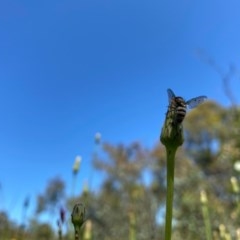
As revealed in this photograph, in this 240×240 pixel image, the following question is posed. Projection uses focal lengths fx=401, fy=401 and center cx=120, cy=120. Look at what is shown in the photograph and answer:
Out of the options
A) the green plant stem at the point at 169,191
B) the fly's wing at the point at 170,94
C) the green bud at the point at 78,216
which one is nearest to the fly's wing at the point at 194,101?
the fly's wing at the point at 170,94

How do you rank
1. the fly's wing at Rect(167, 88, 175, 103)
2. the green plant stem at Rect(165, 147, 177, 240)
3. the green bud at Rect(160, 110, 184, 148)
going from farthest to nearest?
the fly's wing at Rect(167, 88, 175, 103)
the green bud at Rect(160, 110, 184, 148)
the green plant stem at Rect(165, 147, 177, 240)

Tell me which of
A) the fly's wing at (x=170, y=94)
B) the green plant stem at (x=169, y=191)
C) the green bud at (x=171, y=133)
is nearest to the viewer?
the green plant stem at (x=169, y=191)

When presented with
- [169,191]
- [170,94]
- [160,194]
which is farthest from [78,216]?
[160,194]

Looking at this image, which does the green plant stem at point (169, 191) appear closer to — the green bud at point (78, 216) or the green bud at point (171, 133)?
the green bud at point (171, 133)

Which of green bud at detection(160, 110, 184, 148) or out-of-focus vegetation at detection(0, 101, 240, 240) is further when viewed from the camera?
out-of-focus vegetation at detection(0, 101, 240, 240)

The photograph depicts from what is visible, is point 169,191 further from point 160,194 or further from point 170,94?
point 160,194

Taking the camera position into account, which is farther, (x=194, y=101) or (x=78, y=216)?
(x=194, y=101)

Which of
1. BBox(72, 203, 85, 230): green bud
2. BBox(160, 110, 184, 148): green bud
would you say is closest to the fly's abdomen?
BBox(160, 110, 184, 148): green bud

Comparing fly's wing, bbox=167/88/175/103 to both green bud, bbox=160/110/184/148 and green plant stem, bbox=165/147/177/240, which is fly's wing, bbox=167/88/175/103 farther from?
green plant stem, bbox=165/147/177/240
